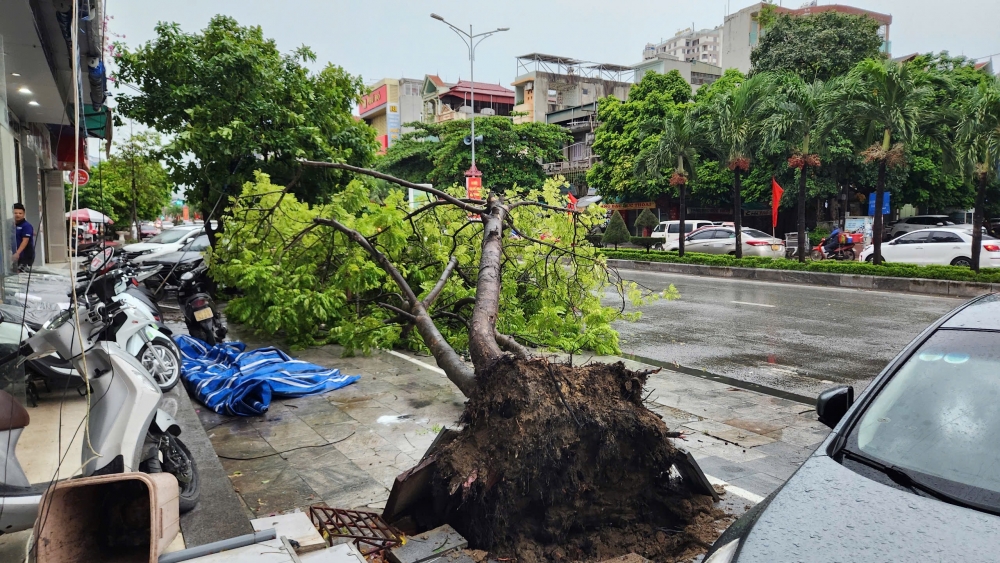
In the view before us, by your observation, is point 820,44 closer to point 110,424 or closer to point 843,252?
point 843,252

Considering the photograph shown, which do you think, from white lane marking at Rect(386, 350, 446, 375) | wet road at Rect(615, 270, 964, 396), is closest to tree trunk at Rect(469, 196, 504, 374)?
white lane marking at Rect(386, 350, 446, 375)

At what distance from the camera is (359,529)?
3.35 m

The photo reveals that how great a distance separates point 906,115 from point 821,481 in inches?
648

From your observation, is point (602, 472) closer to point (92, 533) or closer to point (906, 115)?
point (92, 533)

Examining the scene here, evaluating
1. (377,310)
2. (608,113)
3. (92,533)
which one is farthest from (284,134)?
(608,113)

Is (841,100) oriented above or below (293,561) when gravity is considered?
above

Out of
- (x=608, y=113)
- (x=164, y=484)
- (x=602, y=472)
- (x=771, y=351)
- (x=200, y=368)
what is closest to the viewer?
(x=164, y=484)

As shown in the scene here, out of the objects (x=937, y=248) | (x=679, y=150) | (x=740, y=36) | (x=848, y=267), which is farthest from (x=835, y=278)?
(x=740, y=36)

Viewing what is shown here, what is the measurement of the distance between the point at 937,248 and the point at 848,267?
3.37 m

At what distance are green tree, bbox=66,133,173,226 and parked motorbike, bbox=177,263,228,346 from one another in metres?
1.06

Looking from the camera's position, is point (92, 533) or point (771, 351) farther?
point (771, 351)

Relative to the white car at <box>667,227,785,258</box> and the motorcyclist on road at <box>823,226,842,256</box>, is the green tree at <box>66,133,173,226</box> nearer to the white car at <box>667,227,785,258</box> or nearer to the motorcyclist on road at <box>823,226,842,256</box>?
the white car at <box>667,227,785,258</box>

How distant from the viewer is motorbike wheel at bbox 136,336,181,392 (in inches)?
233

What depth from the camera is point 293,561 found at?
2482mm
